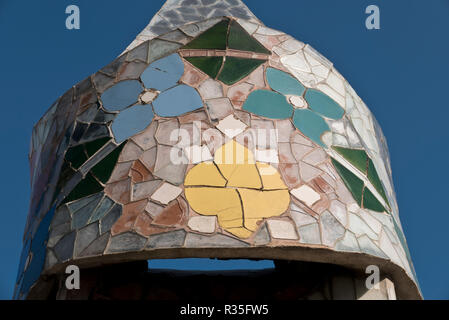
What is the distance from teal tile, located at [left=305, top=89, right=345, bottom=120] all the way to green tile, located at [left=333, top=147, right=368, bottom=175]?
0.38 metres

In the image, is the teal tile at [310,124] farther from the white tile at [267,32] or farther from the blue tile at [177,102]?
the white tile at [267,32]

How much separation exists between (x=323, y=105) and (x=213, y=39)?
1198 millimetres

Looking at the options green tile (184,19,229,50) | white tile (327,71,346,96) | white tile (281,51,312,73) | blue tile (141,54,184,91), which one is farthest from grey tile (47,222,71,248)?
white tile (327,71,346,96)

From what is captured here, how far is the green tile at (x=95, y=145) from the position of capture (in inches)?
278

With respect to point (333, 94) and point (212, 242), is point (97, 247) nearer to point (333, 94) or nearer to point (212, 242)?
point (212, 242)

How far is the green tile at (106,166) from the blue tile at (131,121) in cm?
13

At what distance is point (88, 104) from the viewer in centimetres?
756

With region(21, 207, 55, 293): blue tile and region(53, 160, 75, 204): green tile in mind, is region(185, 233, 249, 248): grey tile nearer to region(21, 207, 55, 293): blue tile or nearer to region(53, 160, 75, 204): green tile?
region(21, 207, 55, 293): blue tile

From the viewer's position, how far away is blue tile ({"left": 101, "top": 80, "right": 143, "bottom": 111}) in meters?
7.29
